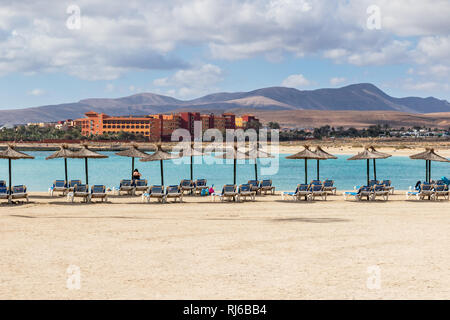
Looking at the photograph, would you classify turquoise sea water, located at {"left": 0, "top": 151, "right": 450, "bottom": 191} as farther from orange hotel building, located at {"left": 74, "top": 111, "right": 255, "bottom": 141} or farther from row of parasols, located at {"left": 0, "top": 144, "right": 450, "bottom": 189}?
orange hotel building, located at {"left": 74, "top": 111, "right": 255, "bottom": 141}

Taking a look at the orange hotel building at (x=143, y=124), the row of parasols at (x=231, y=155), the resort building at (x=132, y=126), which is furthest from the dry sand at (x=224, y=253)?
the resort building at (x=132, y=126)

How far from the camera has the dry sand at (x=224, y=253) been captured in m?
6.45

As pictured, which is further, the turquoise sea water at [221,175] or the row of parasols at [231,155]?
the turquoise sea water at [221,175]

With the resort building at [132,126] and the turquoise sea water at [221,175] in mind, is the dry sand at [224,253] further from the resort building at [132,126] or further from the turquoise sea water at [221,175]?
the resort building at [132,126]

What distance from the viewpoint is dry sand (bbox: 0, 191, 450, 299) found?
6.45 meters

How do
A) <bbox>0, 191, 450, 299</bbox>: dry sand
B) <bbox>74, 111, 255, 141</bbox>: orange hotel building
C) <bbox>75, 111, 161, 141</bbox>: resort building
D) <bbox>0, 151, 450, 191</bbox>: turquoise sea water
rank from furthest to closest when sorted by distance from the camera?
<bbox>74, 111, 255, 141</bbox>: orange hotel building → <bbox>75, 111, 161, 141</bbox>: resort building → <bbox>0, 151, 450, 191</bbox>: turquoise sea water → <bbox>0, 191, 450, 299</bbox>: dry sand

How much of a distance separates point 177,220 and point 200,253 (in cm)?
402

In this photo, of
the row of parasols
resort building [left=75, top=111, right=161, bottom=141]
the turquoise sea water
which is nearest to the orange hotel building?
resort building [left=75, top=111, right=161, bottom=141]

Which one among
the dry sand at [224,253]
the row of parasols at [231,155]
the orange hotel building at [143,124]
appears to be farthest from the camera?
the orange hotel building at [143,124]

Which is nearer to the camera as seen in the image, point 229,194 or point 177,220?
point 177,220

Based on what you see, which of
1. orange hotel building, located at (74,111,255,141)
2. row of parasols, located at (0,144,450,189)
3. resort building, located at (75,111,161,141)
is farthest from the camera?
orange hotel building, located at (74,111,255,141)
